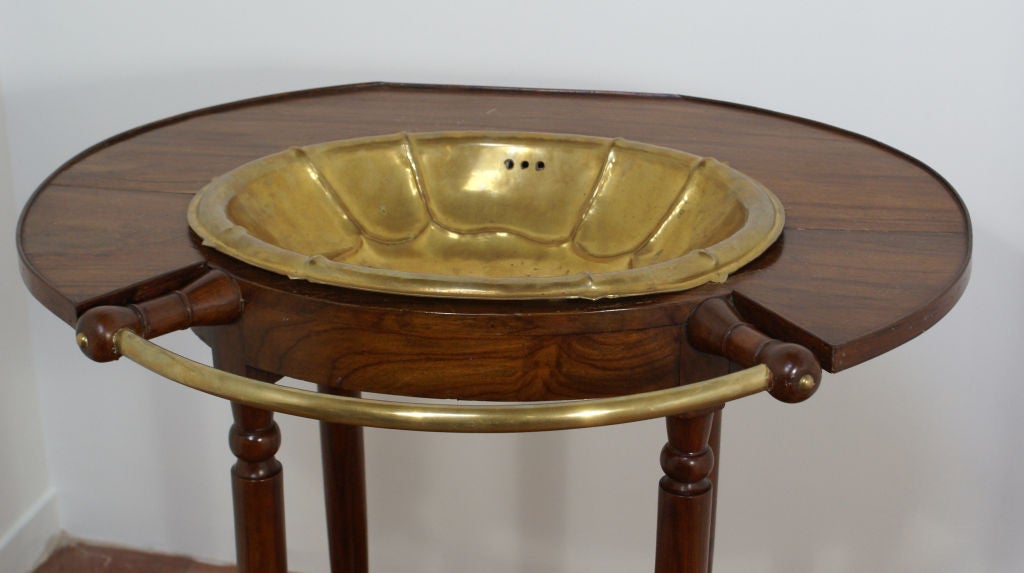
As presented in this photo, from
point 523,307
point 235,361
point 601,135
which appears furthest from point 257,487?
point 601,135

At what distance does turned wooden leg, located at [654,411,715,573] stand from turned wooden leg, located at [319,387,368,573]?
0.50 meters

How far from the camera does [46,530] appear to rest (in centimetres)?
215

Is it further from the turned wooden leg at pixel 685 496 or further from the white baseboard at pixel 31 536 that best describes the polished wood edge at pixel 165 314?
the white baseboard at pixel 31 536

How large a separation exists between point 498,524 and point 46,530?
81 cm

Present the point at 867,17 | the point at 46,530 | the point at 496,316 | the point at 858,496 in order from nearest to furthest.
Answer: the point at 496,316 → the point at 867,17 → the point at 858,496 → the point at 46,530

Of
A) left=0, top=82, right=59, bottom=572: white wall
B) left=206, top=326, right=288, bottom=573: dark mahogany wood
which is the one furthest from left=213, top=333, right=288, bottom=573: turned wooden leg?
left=0, top=82, right=59, bottom=572: white wall

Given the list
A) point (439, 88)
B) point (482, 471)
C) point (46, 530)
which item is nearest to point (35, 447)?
point (46, 530)

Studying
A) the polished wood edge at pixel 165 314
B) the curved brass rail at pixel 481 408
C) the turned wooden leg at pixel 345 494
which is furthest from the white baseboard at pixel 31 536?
the curved brass rail at pixel 481 408

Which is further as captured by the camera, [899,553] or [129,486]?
[129,486]

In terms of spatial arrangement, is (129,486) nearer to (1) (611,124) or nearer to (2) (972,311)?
(1) (611,124)

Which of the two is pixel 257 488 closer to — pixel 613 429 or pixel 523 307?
pixel 523 307

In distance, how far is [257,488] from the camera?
1016 mm

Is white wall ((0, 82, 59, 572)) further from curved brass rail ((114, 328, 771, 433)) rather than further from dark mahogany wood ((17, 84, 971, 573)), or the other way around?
curved brass rail ((114, 328, 771, 433))

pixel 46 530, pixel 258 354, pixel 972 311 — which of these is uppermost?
pixel 258 354
